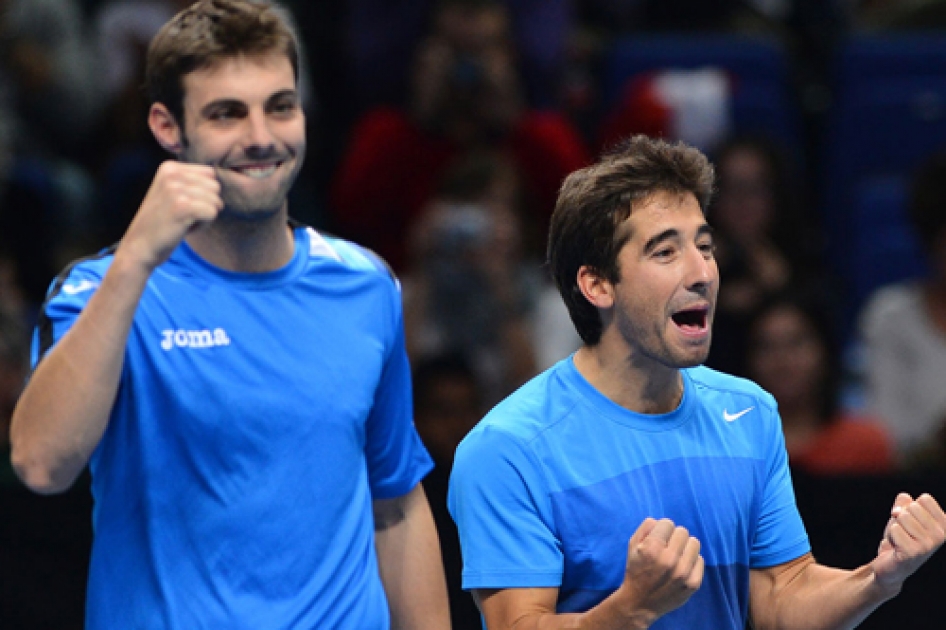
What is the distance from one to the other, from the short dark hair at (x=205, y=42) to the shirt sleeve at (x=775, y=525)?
1.36m

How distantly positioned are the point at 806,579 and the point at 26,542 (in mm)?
2705

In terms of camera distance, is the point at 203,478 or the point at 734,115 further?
the point at 734,115

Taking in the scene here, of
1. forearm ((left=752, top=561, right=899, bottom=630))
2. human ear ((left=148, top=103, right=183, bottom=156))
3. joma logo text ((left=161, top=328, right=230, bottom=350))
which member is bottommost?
forearm ((left=752, top=561, right=899, bottom=630))

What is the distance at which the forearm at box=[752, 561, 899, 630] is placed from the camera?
280cm

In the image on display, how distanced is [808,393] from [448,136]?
208 cm

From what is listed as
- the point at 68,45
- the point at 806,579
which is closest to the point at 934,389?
the point at 806,579

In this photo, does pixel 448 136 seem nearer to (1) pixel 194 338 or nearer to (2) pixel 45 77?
(2) pixel 45 77

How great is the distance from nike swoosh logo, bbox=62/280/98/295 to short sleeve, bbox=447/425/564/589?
86cm

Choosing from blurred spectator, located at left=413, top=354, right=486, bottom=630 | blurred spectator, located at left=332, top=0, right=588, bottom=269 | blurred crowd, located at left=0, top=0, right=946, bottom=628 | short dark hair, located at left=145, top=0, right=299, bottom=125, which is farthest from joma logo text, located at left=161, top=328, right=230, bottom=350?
blurred spectator, located at left=332, top=0, right=588, bottom=269

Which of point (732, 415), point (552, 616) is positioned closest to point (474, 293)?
point (732, 415)

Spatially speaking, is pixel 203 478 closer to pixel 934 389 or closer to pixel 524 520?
pixel 524 520

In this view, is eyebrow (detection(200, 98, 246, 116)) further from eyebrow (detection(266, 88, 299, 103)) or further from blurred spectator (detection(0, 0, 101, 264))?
blurred spectator (detection(0, 0, 101, 264))

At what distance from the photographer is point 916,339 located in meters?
6.01

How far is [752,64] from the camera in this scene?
779cm
